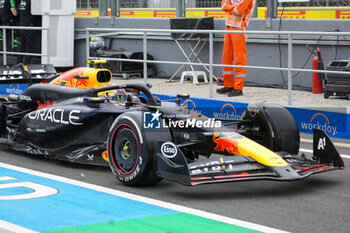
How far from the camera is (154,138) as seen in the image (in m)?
6.88

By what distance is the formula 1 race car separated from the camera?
6.65 m

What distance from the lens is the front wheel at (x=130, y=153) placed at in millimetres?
6840

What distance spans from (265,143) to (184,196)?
1.47 meters

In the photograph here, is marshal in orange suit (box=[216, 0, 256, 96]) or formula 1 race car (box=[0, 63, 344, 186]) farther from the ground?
marshal in orange suit (box=[216, 0, 256, 96])

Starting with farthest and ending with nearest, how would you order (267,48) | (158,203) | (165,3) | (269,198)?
(165,3) < (267,48) < (269,198) < (158,203)

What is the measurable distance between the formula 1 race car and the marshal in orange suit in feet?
13.5

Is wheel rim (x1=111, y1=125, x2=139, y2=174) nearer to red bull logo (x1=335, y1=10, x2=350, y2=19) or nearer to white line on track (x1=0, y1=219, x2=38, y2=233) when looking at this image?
white line on track (x1=0, y1=219, x2=38, y2=233)

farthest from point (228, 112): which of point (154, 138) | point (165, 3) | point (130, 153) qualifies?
point (165, 3)

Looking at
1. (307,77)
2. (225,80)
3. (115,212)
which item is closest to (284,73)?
(307,77)

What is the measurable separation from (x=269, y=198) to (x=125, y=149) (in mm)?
1591

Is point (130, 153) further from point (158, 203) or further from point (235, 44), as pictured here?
point (235, 44)

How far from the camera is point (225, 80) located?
13.1 metres

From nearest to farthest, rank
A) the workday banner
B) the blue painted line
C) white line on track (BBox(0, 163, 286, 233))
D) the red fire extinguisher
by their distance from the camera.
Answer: white line on track (BBox(0, 163, 286, 233)), the blue painted line, the workday banner, the red fire extinguisher

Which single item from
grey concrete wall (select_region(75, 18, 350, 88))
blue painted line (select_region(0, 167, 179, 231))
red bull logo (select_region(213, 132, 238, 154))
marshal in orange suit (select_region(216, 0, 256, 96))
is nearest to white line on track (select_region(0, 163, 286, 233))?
blue painted line (select_region(0, 167, 179, 231))
